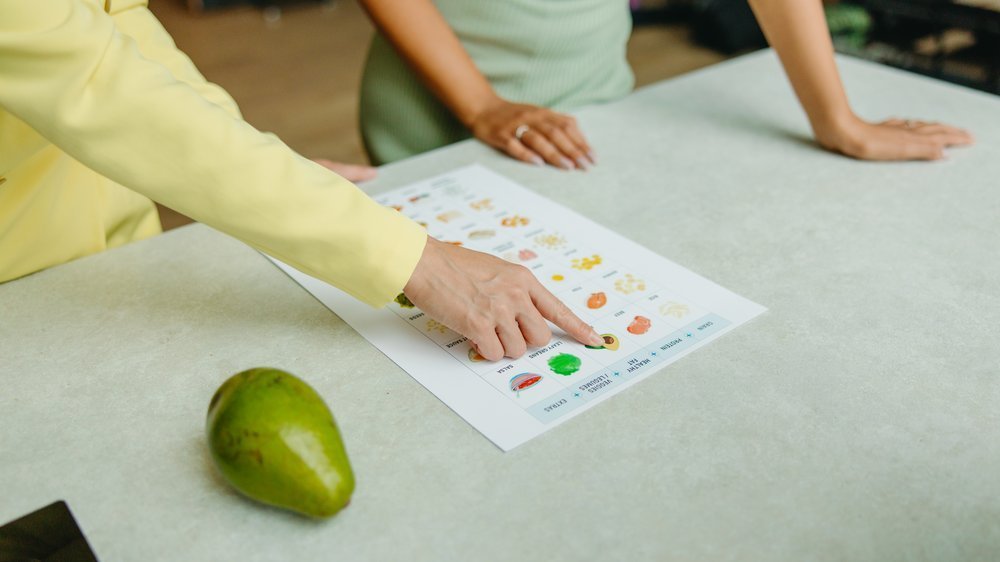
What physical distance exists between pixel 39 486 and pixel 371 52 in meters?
0.91

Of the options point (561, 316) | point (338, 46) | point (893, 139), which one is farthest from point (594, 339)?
point (338, 46)

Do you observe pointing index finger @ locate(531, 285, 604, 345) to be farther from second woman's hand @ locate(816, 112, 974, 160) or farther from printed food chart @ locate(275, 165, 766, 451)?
second woman's hand @ locate(816, 112, 974, 160)

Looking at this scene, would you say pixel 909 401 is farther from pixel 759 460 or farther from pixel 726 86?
pixel 726 86

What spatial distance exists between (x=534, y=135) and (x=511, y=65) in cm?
23

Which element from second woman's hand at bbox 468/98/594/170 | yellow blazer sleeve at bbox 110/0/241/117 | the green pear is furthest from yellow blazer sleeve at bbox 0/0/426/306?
second woman's hand at bbox 468/98/594/170

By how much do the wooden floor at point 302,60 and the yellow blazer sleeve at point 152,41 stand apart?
1.61m

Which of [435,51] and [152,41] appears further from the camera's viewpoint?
[435,51]

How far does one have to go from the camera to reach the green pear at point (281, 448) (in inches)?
21.4

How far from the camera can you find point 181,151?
0.64m

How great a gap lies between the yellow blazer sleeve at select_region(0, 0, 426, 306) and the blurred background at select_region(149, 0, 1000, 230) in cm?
157

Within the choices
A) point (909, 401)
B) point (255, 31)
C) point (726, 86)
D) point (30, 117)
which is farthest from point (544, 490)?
point (255, 31)

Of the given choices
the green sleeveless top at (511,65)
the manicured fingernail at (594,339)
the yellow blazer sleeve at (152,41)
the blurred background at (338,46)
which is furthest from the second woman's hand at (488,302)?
the blurred background at (338,46)

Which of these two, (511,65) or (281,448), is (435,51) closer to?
(511,65)

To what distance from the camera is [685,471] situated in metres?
0.60
